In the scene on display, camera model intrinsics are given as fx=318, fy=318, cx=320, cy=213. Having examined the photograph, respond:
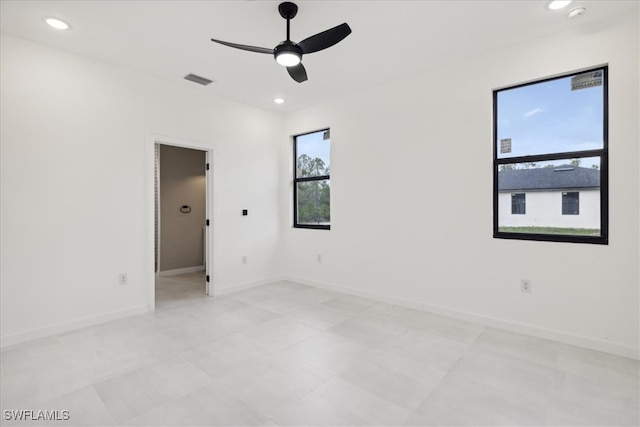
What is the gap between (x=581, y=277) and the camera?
2.84 metres

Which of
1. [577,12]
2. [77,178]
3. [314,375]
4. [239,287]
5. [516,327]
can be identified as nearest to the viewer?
[314,375]

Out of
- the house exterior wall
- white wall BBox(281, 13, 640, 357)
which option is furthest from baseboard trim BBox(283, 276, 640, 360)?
the house exterior wall

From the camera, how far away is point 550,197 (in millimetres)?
3066

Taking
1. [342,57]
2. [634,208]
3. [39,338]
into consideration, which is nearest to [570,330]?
[634,208]

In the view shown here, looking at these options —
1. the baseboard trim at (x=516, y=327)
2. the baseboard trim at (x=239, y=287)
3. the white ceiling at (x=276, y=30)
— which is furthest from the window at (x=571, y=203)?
the baseboard trim at (x=239, y=287)

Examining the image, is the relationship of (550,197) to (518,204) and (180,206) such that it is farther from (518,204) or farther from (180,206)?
(180,206)

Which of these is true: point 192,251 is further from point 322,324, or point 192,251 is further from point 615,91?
point 615,91

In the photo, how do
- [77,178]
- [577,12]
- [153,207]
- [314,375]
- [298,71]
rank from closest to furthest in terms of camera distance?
[314,375] → [577,12] → [298,71] → [77,178] → [153,207]

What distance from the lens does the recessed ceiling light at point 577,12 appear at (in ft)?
8.38

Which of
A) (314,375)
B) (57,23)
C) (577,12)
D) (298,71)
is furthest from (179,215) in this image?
(577,12)

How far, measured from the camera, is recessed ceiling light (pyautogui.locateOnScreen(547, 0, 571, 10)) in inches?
96.3

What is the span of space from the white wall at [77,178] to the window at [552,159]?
3663mm

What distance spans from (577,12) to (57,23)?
14.3 ft

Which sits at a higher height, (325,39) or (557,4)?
(557,4)
